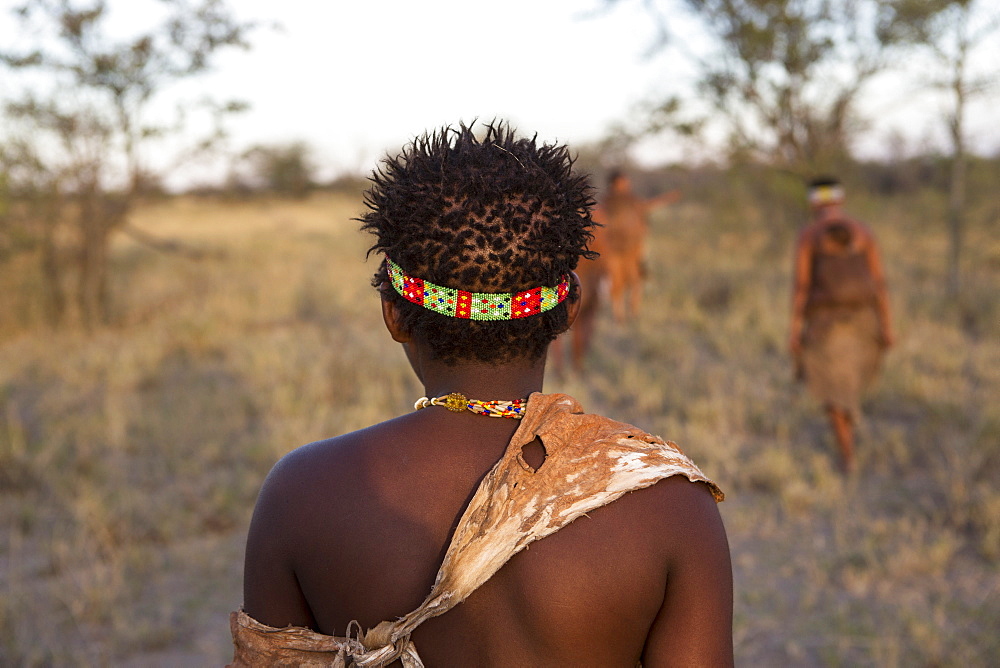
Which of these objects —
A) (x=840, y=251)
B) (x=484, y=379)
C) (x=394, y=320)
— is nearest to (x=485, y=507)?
(x=484, y=379)

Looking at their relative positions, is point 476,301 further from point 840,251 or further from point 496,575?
point 840,251

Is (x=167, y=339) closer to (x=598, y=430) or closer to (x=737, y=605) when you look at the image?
(x=737, y=605)

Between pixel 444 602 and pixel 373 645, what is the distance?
146 millimetres

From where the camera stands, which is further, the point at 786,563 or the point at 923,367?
the point at 923,367

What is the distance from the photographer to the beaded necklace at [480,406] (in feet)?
4.16

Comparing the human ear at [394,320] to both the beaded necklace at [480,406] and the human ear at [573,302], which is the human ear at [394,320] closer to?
the beaded necklace at [480,406]

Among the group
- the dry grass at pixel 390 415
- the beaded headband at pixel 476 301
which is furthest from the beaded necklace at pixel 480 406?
the dry grass at pixel 390 415

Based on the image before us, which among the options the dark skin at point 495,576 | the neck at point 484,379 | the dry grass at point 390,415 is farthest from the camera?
the dry grass at point 390,415

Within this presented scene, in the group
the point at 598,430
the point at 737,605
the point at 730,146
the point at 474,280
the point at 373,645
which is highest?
the point at 730,146

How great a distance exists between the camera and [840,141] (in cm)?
1166

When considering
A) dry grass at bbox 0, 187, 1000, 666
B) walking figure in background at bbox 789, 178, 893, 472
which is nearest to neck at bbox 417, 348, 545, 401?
dry grass at bbox 0, 187, 1000, 666

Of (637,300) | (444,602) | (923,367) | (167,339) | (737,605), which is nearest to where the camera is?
(444,602)

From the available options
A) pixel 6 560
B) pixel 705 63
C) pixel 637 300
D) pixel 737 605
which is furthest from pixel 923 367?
pixel 6 560

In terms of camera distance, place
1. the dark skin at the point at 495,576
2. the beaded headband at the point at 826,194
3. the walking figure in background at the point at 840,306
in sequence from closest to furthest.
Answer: the dark skin at the point at 495,576 < the walking figure in background at the point at 840,306 < the beaded headband at the point at 826,194
